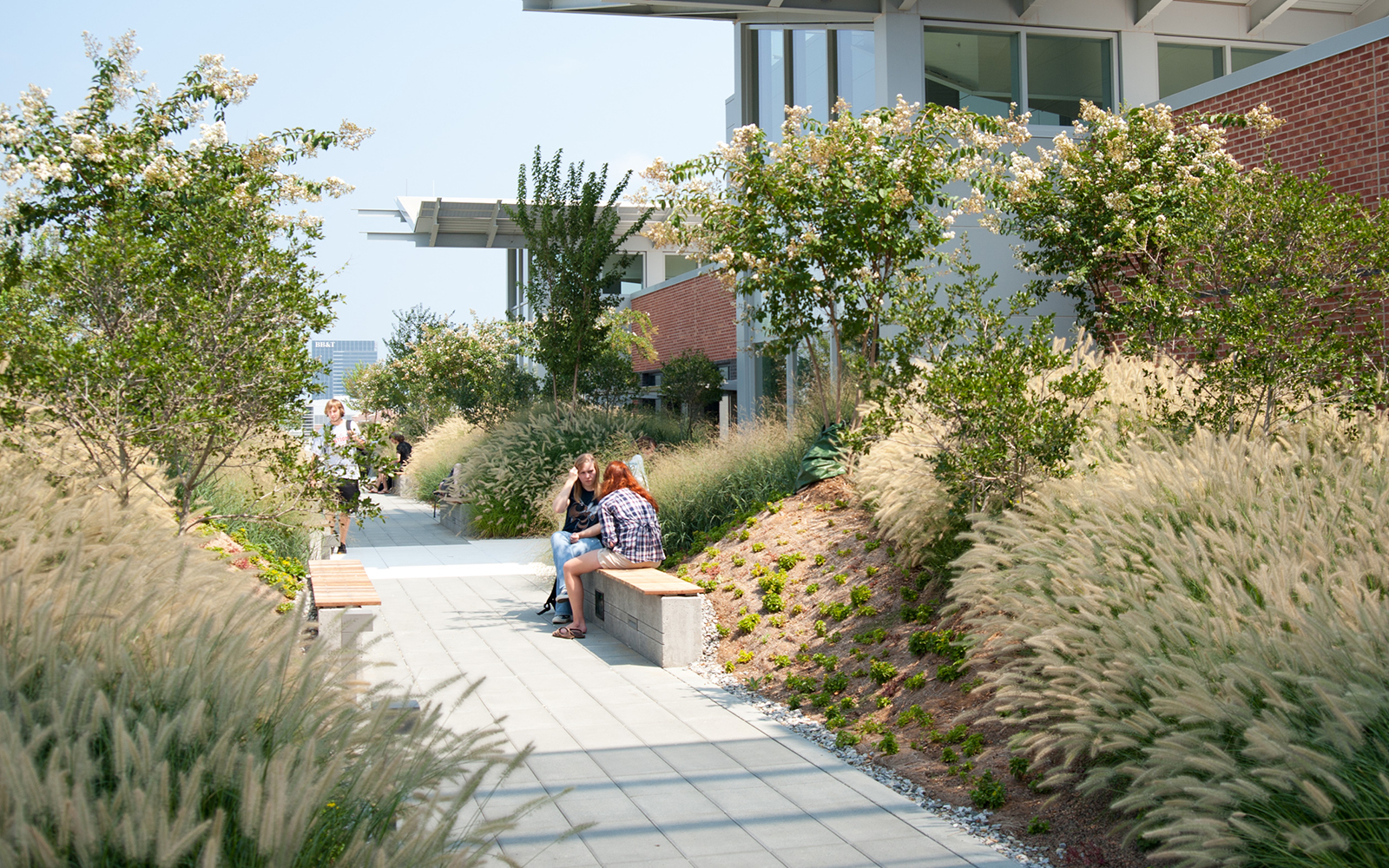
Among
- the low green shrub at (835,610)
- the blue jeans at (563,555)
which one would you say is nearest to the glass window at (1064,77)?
the blue jeans at (563,555)

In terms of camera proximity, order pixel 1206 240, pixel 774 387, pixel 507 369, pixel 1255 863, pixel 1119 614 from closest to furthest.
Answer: pixel 1255 863 → pixel 1119 614 → pixel 1206 240 → pixel 774 387 → pixel 507 369

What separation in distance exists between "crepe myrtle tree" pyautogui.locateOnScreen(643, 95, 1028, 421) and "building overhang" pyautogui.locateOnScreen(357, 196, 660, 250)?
67.8 feet

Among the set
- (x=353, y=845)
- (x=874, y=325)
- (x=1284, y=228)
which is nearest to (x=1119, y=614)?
(x=353, y=845)

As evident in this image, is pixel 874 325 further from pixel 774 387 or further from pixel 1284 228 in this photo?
pixel 774 387

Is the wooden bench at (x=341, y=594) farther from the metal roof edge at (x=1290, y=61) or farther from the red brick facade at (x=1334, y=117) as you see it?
the metal roof edge at (x=1290, y=61)

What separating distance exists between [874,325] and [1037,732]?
6106 millimetres

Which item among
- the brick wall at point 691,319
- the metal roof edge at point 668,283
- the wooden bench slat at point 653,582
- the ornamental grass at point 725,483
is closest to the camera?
the wooden bench slat at point 653,582

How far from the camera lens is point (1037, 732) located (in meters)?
4.84

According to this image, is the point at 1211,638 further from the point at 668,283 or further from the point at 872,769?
the point at 668,283

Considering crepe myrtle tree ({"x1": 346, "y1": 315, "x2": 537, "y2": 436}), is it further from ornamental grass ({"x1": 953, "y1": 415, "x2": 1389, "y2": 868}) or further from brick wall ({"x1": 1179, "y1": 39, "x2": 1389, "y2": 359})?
ornamental grass ({"x1": 953, "y1": 415, "x2": 1389, "y2": 868})

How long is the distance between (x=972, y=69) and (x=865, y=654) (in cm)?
1087

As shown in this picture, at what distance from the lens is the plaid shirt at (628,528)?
8953 millimetres

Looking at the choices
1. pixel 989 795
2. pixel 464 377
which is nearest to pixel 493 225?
pixel 464 377

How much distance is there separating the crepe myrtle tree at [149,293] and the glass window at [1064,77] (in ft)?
35.9
